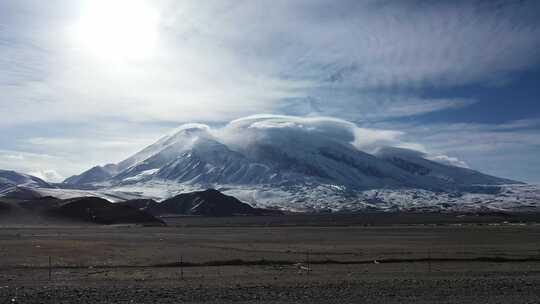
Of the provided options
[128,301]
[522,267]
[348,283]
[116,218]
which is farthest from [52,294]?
[116,218]

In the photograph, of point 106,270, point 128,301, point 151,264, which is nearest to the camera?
point 128,301

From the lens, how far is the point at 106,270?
1666 inches

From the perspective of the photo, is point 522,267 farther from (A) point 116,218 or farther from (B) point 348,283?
(A) point 116,218

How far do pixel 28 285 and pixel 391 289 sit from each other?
20467mm

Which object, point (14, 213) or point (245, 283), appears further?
point (14, 213)

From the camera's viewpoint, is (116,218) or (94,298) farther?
(116,218)

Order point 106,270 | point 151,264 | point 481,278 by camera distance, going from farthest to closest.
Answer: point 151,264 → point 106,270 → point 481,278

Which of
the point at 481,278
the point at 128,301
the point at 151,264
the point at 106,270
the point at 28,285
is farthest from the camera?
the point at 151,264

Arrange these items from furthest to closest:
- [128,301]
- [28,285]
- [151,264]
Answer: [151,264] < [28,285] < [128,301]

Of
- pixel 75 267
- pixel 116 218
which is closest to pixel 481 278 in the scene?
pixel 75 267

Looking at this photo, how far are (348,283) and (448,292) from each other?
242 inches

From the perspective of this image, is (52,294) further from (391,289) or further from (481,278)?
(481,278)

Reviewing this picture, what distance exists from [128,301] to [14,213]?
6172 inches

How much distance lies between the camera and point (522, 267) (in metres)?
43.2
